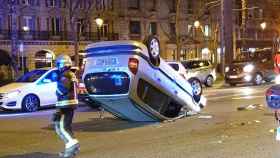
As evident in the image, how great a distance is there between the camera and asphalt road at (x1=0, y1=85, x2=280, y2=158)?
10008 millimetres

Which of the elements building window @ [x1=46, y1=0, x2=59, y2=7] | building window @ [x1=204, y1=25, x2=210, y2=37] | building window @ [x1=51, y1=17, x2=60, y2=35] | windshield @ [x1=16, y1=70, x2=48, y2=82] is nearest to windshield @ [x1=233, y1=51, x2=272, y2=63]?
windshield @ [x1=16, y1=70, x2=48, y2=82]

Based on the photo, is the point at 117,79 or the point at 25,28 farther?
the point at 25,28

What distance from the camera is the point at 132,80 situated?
516 inches

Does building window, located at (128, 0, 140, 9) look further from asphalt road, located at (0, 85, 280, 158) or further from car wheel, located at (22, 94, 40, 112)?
asphalt road, located at (0, 85, 280, 158)

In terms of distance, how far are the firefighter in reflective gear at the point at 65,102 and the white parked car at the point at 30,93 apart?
1033 cm

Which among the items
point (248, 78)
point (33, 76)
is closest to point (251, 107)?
point (33, 76)

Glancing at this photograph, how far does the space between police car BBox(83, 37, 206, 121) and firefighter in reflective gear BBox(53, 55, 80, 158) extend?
3212 millimetres

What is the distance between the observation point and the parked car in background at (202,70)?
111 feet

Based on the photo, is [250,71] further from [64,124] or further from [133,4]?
[133,4]

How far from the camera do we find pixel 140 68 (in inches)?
518

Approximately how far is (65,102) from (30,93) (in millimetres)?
11184

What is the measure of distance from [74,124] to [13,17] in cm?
3992

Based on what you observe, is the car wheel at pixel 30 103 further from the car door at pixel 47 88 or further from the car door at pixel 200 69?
the car door at pixel 200 69

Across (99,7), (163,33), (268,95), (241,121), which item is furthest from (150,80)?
(163,33)
